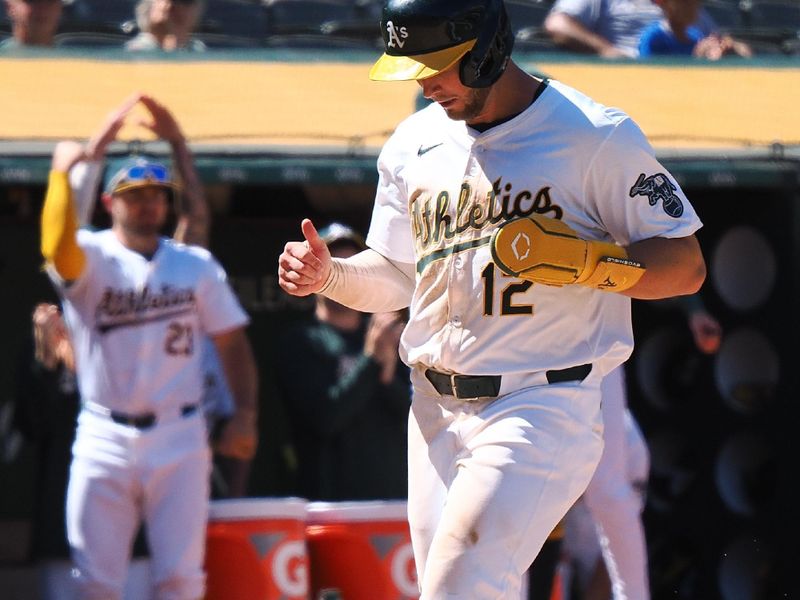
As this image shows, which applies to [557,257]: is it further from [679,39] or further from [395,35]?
[679,39]

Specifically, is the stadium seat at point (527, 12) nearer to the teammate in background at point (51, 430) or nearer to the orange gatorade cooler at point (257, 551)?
the teammate in background at point (51, 430)

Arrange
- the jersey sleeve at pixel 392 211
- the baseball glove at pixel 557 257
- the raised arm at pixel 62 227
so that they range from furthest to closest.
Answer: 1. the raised arm at pixel 62 227
2. the jersey sleeve at pixel 392 211
3. the baseball glove at pixel 557 257

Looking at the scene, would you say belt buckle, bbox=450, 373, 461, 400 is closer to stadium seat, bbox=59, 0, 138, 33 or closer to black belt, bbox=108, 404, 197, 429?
black belt, bbox=108, 404, 197, 429

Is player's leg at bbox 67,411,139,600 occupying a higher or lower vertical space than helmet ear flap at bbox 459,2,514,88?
lower

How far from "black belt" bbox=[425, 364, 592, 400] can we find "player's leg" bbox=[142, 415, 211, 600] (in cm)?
211

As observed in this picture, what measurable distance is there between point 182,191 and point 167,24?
1.71 m

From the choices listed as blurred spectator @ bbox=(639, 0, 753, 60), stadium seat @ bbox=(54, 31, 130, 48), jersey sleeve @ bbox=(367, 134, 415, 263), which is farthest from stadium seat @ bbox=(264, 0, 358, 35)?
jersey sleeve @ bbox=(367, 134, 415, 263)

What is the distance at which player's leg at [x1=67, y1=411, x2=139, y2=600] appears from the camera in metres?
5.15

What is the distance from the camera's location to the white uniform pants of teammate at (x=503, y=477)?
308cm

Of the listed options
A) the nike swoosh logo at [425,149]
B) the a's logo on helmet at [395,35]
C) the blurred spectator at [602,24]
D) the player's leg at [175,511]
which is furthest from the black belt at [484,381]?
the blurred spectator at [602,24]

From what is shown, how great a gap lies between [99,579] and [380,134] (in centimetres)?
188

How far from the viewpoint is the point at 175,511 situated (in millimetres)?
5180

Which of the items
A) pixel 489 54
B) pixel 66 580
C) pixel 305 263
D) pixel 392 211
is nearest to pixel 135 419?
pixel 66 580

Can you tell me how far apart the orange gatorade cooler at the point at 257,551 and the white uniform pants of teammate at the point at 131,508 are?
136 mm
